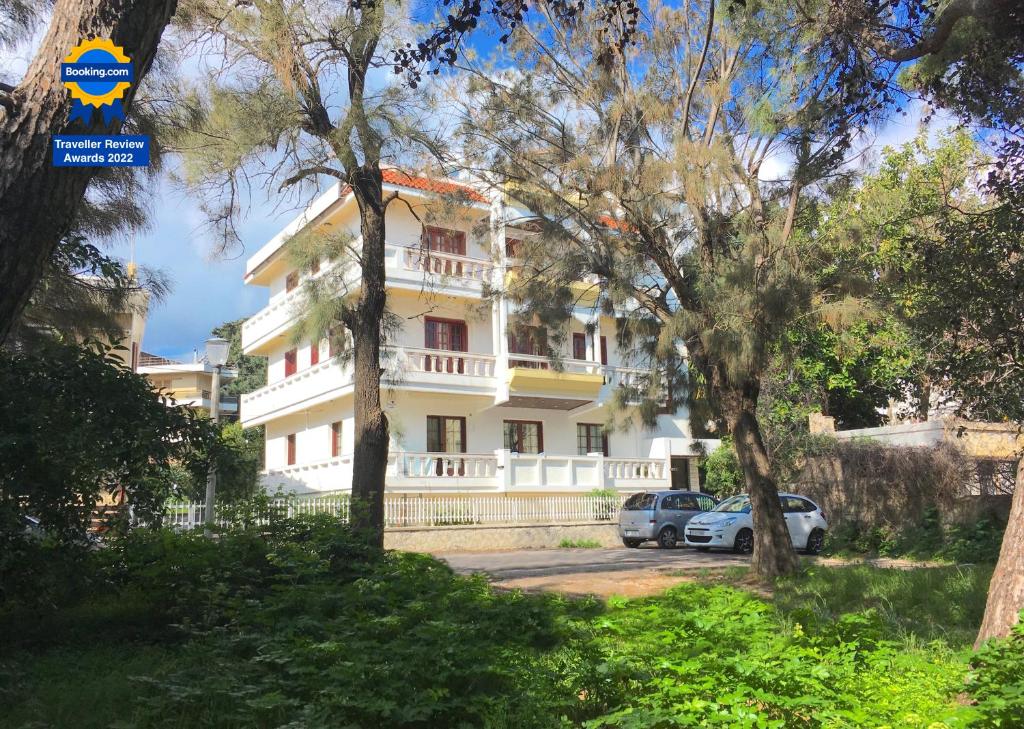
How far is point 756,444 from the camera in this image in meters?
13.6

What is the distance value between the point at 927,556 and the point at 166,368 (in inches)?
1950

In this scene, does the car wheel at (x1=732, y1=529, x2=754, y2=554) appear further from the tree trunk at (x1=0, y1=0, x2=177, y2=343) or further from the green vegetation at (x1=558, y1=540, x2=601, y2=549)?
the tree trunk at (x1=0, y1=0, x2=177, y2=343)

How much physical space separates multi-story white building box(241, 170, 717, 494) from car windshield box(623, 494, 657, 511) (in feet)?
10.0

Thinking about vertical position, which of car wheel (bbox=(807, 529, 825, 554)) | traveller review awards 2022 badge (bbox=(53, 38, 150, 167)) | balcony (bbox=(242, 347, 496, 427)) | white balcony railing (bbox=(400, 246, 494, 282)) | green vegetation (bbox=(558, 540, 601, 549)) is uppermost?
white balcony railing (bbox=(400, 246, 494, 282))

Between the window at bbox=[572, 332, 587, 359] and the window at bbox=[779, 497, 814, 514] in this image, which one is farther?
the window at bbox=[572, 332, 587, 359]

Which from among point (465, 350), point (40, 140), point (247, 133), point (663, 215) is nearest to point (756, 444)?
point (663, 215)

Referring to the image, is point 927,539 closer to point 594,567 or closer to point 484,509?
point 594,567

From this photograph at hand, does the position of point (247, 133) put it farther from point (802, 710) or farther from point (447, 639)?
point (802, 710)

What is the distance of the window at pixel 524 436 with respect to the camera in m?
28.9

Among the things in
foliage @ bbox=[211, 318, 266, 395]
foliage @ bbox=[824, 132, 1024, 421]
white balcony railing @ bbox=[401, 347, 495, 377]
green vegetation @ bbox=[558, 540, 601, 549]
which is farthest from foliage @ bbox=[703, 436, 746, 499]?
foliage @ bbox=[211, 318, 266, 395]

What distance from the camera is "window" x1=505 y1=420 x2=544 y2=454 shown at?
94.7ft

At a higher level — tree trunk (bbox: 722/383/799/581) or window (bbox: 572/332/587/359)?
window (bbox: 572/332/587/359)

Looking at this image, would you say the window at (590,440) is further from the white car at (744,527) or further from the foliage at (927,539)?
the foliage at (927,539)

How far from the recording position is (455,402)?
2748 cm
